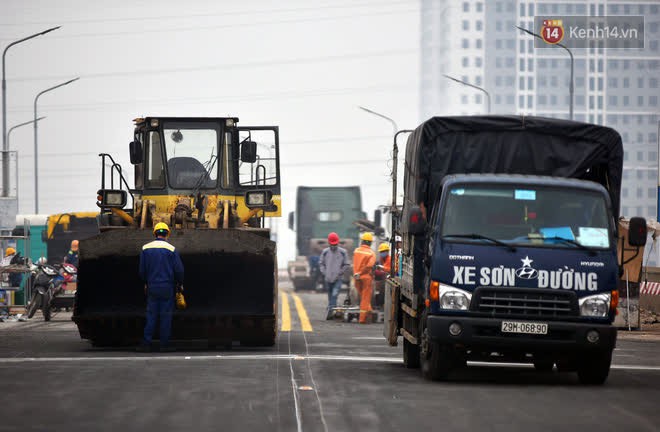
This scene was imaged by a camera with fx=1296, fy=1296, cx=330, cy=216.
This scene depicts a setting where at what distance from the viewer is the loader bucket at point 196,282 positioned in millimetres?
17844

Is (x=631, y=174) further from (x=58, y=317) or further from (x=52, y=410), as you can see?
(x=52, y=410)

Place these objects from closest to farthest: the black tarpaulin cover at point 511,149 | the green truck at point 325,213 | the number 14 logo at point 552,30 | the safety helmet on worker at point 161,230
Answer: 1. the black tarpaulin cover at point 511,149
2. the safety helmet on worker at point 161,230
3. the green truck at point 325,213
4. the number 14 logo at point 552,30

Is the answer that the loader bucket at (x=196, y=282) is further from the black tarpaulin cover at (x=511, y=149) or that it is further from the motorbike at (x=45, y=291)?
the motorbike at (x=45, y=291)

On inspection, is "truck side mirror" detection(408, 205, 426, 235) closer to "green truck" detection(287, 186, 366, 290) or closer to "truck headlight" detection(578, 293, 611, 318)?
"truck headlight" detection(578, 293, 611, 318)

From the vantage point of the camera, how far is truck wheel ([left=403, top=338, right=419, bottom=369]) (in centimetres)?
1553

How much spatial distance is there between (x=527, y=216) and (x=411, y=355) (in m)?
2.75

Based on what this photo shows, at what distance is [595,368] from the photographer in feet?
45.5

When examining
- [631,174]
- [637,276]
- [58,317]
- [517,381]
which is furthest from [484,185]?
[631,174]

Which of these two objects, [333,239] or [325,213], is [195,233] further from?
[325,213]

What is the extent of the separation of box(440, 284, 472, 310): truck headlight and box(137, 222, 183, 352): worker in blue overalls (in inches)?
204

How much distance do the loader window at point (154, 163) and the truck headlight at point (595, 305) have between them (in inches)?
338

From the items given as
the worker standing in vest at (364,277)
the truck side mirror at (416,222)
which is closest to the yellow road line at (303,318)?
the worker standing in vest at (364,277)

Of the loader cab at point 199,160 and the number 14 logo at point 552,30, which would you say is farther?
the number 14 logo at point 552,30

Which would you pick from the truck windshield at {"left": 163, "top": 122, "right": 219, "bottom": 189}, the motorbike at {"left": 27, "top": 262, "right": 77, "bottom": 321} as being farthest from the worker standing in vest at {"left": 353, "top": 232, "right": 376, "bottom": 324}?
the truck windshield at {"left": 163, "top": 122, "right": 219, "bottom": 189}
